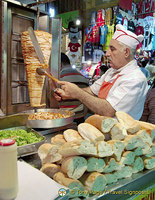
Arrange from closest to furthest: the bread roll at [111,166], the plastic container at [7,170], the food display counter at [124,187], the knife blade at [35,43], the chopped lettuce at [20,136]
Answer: the plastic container at [7,170] < the food display counter at [124,187] < the bread roll at [111,166] < the chopped lettuce at [20,136] < the knife blade at [35,43]

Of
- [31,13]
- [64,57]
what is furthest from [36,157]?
[64,57]

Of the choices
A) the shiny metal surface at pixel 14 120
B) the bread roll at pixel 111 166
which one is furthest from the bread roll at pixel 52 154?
the shiny metal surface at pixel 14 120

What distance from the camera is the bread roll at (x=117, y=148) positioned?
1.09m

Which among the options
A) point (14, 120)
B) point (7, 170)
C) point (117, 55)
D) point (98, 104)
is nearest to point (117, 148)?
point (7, 170)

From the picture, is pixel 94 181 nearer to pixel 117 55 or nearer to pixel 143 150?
pixel 143 150

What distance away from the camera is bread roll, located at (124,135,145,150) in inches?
45.5

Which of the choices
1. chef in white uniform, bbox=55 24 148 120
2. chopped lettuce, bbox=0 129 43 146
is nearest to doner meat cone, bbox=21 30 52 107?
chef in white uniform, bbox=55 24 148 120

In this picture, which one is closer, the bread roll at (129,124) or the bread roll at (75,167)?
the bread roll at (75,167)

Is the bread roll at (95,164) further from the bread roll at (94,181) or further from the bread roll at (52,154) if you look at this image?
the bread roll at (52,154)

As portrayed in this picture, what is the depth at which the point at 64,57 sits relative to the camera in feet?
13.0

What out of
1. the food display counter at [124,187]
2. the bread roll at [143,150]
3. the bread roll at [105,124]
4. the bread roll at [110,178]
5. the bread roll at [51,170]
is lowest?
the food display counter at [124,187]

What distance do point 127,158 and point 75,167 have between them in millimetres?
323

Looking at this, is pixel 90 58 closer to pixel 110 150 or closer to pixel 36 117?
pixel 36 117

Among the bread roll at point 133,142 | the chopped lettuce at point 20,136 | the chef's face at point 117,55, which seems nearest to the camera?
the bread roll at point 133,142
